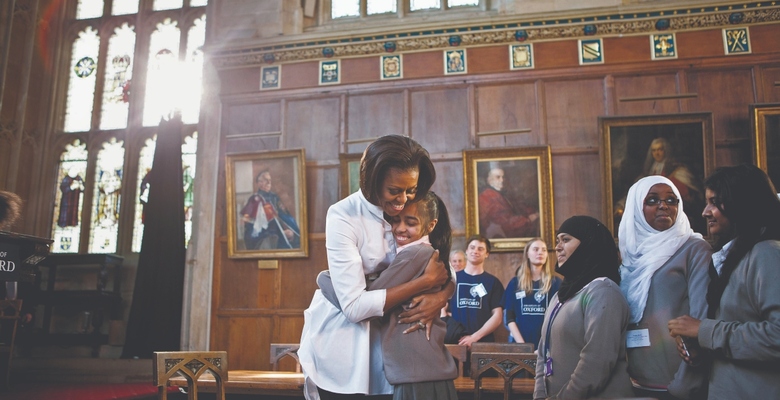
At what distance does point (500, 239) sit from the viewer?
748cm

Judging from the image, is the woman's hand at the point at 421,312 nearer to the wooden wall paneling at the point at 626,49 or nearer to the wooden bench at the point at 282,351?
the wooden bench at the point at 282,351

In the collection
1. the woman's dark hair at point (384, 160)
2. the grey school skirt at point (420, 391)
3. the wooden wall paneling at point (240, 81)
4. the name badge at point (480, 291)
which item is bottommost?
the grey school skirt at point (420, 391)

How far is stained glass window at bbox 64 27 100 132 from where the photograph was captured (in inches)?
425

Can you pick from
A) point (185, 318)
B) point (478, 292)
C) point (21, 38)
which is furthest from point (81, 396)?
point (21, 38)

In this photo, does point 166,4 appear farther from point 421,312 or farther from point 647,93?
point 421,312

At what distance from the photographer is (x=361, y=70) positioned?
8336mm

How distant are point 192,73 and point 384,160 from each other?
9307mm

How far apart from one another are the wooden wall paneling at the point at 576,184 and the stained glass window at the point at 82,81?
291 inches

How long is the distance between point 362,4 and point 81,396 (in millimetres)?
5714

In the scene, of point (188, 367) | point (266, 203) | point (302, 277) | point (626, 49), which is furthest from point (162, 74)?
point (188, 367)

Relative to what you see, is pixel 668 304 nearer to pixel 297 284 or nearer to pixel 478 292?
pixel 478 292

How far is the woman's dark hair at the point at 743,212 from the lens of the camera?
2.49m

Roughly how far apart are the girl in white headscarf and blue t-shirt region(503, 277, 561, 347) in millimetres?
2880

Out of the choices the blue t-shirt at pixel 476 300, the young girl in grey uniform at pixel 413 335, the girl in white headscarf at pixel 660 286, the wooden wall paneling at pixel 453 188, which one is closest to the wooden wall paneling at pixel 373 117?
the wooden wall paneling at pixel 453 188
